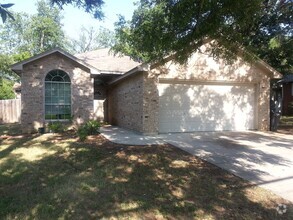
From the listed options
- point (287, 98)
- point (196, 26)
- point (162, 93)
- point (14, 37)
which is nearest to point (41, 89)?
point (162, 93)

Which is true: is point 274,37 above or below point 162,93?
above

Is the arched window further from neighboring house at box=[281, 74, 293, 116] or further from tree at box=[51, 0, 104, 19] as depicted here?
neighboring house at box=[281, 74, 293, 116]

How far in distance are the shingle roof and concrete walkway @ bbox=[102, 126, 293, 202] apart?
613 centimetres

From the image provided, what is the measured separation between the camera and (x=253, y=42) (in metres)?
16.5

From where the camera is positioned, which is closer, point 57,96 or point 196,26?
point 196,26

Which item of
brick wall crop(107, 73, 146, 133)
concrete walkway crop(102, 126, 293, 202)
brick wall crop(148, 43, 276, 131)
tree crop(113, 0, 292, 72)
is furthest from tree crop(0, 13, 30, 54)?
tree crop(113, 0, 292, 72)

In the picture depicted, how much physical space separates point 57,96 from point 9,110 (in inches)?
399

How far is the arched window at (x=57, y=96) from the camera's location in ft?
44.8

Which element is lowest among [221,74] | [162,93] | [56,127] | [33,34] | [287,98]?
[56,127]

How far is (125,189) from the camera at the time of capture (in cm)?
523

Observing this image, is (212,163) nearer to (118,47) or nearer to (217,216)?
(217,216)

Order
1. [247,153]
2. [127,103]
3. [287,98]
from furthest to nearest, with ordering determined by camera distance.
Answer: [287,98], [127,103], [247,153]

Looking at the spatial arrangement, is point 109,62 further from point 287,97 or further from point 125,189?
point 287,97

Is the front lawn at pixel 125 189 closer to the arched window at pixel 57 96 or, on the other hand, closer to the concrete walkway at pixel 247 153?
the concrete walkway at pixel 247 153
